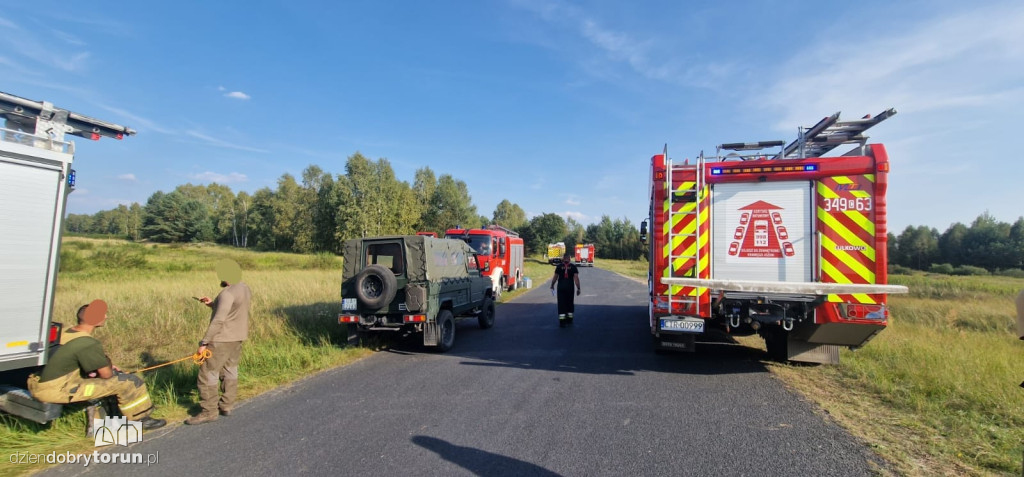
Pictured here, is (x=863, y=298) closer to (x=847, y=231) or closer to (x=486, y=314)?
(x=847, y=231)

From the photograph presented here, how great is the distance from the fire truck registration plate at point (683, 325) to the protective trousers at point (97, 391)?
588 centimetres

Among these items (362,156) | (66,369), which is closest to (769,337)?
(66,369)

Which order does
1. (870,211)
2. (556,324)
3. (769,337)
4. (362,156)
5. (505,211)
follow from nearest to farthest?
1. (870,211)
2. (769,337)
3. (556,324)
4. (362,156)
5. (505,211)

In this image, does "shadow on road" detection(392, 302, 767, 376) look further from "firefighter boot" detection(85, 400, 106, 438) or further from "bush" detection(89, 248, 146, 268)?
"bush" detection(89, 248, 146, 268)

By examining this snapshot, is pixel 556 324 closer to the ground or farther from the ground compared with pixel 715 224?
closer to the ground

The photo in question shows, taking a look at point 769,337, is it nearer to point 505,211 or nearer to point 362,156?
point 362,156

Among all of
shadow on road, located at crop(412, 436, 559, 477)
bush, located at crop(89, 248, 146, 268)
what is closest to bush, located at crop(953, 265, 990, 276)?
shadow on road, located at crop(412, 436, 559, 477)

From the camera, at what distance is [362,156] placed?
5297 centimetres

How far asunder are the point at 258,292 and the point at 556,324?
8.78 metres

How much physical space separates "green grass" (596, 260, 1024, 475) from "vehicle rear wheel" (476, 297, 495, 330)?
5623 millimetres

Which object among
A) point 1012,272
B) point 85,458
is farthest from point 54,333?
point 1012,272

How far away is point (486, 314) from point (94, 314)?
7659 mm

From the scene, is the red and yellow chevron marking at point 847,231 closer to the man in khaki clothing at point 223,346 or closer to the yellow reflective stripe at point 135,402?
the man in khaki clothing at point 223,346

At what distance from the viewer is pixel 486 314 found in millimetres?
11047
